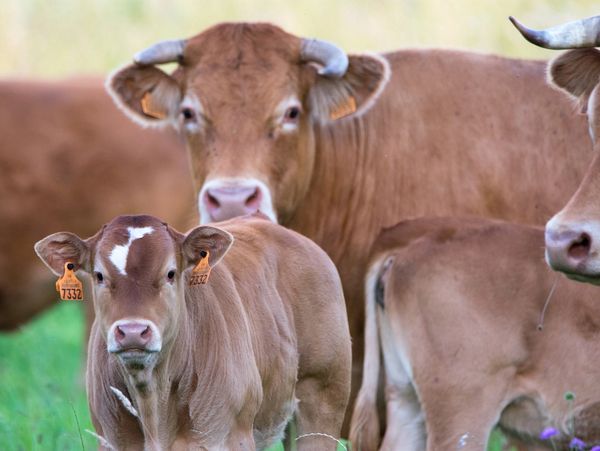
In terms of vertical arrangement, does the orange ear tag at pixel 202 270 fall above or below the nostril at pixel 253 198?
above

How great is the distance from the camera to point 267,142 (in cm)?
778

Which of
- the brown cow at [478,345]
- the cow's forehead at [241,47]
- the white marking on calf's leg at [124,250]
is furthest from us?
the cow's forehead at [241,47]

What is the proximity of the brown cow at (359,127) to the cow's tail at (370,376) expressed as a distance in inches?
20.5

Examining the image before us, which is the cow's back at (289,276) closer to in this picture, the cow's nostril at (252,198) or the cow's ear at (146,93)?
the cow's nostril at (252,198)

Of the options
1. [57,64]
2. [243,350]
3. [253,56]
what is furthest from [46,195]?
[57,64]

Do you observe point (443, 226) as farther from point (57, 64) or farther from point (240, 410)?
point (57, 64)

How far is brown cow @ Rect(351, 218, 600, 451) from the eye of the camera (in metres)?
6.73

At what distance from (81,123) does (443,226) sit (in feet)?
16.2

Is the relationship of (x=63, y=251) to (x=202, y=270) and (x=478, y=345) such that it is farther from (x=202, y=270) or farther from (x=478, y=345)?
(x=478, y=345)

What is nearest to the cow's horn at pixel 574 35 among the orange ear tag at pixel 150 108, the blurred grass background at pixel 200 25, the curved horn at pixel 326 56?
the curved horn at pixel 326 56

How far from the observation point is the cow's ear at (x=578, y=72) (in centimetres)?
748

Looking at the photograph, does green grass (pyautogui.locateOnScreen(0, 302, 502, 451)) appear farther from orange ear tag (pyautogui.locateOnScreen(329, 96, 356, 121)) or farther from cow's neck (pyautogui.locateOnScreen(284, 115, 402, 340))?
orange ear tag (pyautogui.locateOnScreen(329, 96, 356, 121))

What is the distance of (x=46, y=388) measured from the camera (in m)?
9.05

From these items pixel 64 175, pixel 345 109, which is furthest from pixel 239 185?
pixel 64 175
